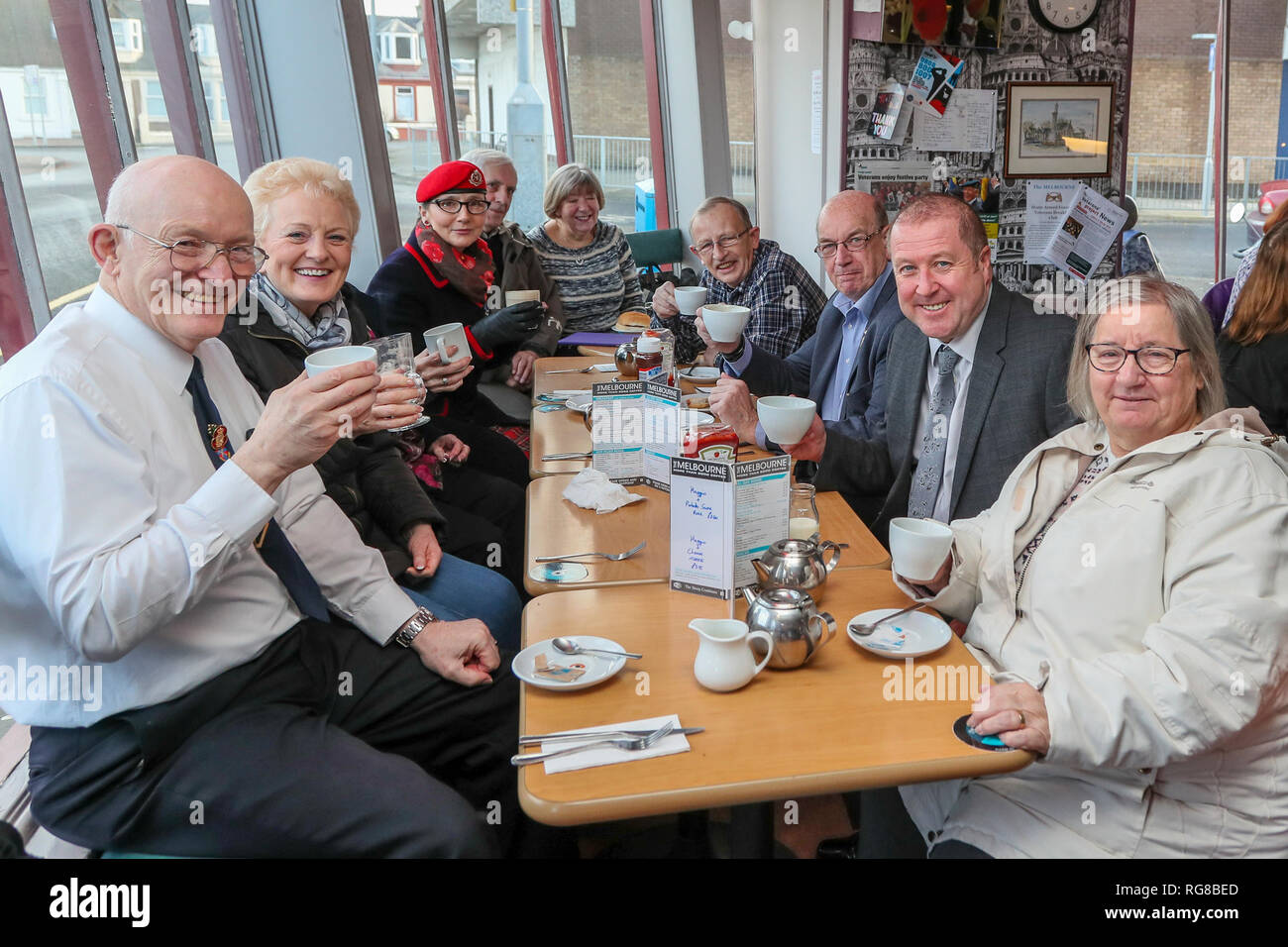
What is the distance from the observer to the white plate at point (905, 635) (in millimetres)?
1687

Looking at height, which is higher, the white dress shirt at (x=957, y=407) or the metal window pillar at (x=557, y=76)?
the metal window pillar at (x=557, y=76)

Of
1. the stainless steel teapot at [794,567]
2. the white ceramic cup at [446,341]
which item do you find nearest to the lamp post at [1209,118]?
the white ceramic cup at [446,341]

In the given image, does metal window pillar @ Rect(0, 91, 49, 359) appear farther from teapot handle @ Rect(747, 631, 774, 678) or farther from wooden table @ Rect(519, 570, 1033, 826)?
teapot handle @ Rect(747, 631, 774, 678)

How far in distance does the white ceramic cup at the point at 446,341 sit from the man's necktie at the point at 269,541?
1.12 m

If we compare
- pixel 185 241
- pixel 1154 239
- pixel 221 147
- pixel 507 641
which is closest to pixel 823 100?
pixel 1154 239

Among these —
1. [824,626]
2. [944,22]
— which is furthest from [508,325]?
[944,22]

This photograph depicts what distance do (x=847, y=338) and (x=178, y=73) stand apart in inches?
113

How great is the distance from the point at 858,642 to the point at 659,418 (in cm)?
96

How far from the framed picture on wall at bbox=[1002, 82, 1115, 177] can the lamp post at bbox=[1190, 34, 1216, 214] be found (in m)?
2.10

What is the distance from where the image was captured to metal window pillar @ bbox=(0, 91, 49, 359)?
8.96 feet

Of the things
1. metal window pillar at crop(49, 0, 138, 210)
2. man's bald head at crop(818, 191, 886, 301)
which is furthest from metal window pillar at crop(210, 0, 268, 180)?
man's bald head at crop(818, 191, 886, 301)

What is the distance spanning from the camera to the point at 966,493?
251cm

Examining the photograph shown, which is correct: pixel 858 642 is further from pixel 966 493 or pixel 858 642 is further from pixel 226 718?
pixel 226 718

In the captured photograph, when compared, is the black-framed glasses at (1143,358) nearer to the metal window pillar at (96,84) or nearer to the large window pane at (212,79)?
the metal window pillar at (96,84)
